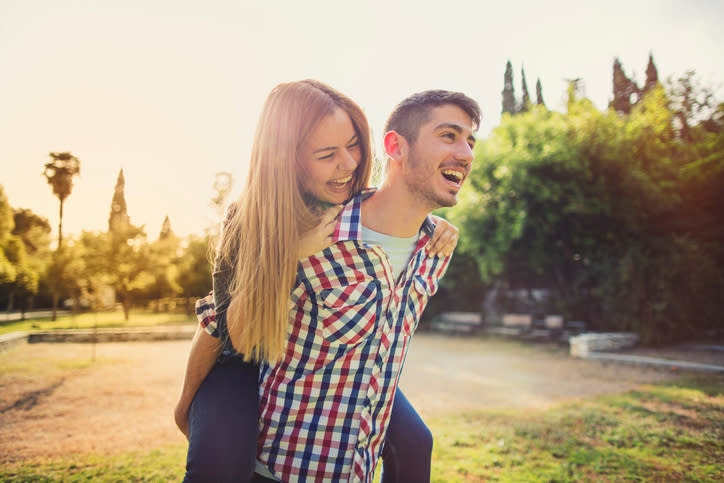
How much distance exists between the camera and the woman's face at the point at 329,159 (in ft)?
6.82

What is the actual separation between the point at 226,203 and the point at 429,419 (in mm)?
4315

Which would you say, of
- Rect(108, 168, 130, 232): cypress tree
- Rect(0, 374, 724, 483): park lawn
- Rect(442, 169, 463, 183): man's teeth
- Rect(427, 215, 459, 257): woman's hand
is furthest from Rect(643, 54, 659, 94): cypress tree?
Rect(442, 169, 463, 183): man's teeth

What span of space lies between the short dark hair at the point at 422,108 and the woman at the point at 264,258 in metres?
0.27

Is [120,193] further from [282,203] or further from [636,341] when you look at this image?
[636,341]

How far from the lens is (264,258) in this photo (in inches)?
69.5

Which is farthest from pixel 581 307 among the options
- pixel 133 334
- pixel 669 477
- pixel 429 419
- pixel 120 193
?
pixel 133 334

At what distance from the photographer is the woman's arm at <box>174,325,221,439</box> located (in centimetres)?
188

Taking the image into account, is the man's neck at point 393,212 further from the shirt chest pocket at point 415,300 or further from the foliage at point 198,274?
the foliage at point 198,274

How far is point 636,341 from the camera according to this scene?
10422mm

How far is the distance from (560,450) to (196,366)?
378 centimetres

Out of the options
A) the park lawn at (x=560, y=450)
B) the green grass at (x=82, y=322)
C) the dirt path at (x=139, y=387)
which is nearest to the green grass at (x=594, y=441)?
the park lawn at (x=560, y=450)

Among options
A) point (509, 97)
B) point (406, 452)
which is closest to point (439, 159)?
point (406, 452)

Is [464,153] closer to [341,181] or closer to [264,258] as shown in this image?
[341,181]

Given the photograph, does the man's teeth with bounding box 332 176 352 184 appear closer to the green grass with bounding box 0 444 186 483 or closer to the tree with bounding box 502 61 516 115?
the green grass with bounding box 0 444 186 483
